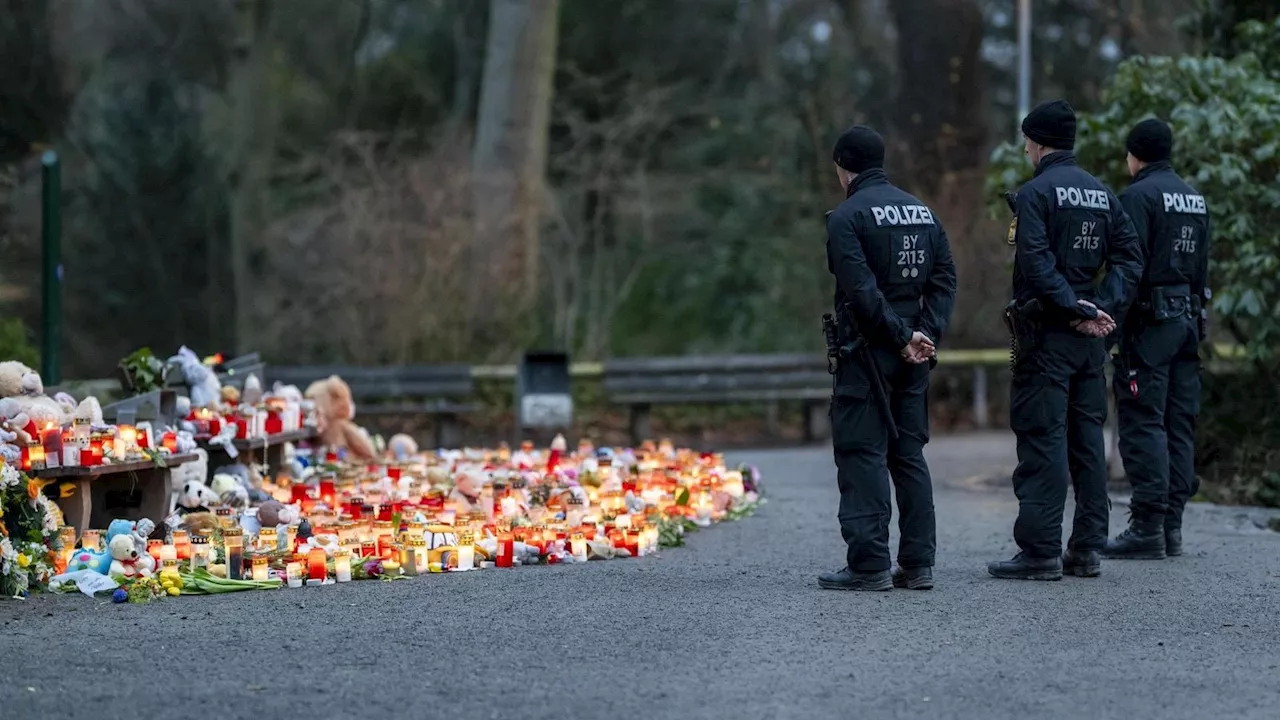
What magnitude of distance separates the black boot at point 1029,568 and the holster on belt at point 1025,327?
947mm

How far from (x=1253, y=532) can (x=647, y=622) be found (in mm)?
5267

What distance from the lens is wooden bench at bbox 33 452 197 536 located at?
9.45 meters

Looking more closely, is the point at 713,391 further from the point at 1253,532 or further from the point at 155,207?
the point at 155,207

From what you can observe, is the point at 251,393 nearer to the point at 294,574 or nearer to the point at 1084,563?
the point at 294,574

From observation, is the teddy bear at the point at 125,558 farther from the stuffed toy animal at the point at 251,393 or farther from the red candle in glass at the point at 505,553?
the stuffed toy animal at the point at 251,393

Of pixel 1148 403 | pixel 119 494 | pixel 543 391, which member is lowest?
pixel 119 494

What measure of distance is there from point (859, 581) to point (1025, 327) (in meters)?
1.50

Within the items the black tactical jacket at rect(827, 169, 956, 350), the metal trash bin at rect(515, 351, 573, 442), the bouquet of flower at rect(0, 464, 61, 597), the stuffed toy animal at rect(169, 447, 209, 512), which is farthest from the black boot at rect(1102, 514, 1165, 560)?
the metal trash bin at rect(515, 351, 573, 442)

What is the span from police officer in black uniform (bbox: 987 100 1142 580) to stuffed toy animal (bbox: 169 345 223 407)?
5428 mm

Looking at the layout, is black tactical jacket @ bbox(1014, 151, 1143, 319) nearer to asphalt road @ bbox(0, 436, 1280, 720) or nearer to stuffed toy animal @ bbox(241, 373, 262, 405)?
asphalt road @ bbox(0, 436, 1280, 720)

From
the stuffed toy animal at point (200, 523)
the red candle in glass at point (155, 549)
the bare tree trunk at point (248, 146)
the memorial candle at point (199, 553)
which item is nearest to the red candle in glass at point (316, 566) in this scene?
the memorial candle at point (199, 553)

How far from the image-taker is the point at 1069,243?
8922 millimetres

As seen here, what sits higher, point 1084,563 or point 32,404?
point 32,404

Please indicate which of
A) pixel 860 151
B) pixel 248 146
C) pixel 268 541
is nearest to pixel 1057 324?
pixel 860 151
